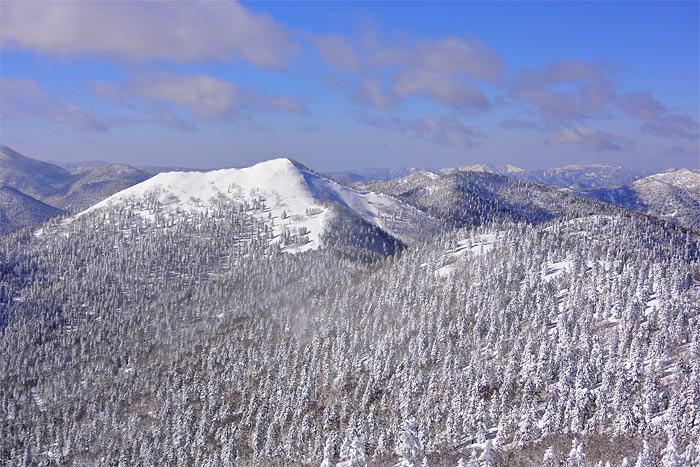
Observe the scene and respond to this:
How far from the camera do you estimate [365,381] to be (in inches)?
7387

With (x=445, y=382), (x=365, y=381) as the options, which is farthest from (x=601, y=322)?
(x=365, y=381)

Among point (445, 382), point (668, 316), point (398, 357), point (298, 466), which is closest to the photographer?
point (298, 466)

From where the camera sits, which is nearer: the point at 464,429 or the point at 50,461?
the point at 464,429

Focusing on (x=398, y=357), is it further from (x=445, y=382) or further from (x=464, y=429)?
(x=464, y=429)

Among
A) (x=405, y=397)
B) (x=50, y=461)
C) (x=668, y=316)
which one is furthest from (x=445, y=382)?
(x=50, y=461)

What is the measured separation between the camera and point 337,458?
143750 mm

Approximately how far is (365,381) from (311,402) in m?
20.2

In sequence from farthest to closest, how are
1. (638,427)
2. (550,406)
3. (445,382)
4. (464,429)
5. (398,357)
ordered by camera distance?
(398,357) → (445,382) → (464,429) → (550,406) → (638,427)

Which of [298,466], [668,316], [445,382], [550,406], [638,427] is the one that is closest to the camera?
[638,427]

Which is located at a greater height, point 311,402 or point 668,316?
point 668,316

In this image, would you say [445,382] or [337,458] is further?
[445,382]

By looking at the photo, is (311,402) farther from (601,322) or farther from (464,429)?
(601,322)

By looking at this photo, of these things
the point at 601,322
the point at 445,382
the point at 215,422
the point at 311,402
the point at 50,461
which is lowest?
the point at 50,461

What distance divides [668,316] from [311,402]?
381 ft
